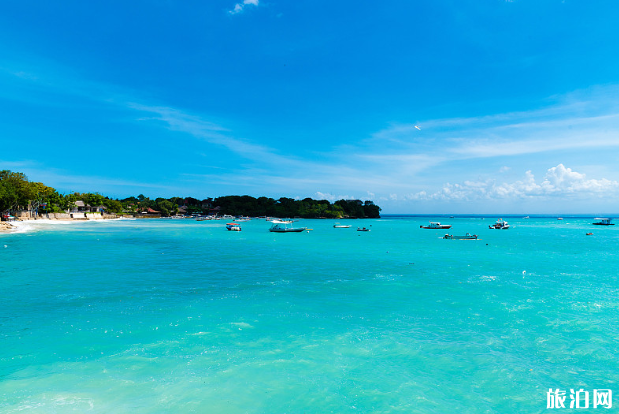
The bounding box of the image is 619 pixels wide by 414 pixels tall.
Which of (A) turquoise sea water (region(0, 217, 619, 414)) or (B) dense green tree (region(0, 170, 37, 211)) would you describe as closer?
(A) turquoise sea water (region(0, 217, 619, 414))

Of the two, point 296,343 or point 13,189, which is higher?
point 13,189

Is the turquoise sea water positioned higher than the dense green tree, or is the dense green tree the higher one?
the dense green tree

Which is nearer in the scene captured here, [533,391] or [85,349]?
[533,391]

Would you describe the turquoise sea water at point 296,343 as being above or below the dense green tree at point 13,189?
below

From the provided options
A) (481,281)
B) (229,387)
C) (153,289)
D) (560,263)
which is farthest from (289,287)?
(560,263)

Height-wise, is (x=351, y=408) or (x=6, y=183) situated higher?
(x=6, y=183)

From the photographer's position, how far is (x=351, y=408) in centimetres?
884

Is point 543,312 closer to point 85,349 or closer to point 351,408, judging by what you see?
point 351,408

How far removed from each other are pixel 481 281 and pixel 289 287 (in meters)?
15.6

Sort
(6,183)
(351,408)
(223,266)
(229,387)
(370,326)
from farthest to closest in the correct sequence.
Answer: (6,183) → (223,266) → (370,326) → (229,387) → (351,408)

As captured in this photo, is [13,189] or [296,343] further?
[13,189]

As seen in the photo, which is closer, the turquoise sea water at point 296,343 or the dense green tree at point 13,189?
the turquoise sea water at point 296,343

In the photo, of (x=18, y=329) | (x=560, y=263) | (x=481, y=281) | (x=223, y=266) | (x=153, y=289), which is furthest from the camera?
(x=560, y=263)

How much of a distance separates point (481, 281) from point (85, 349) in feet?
86.5
